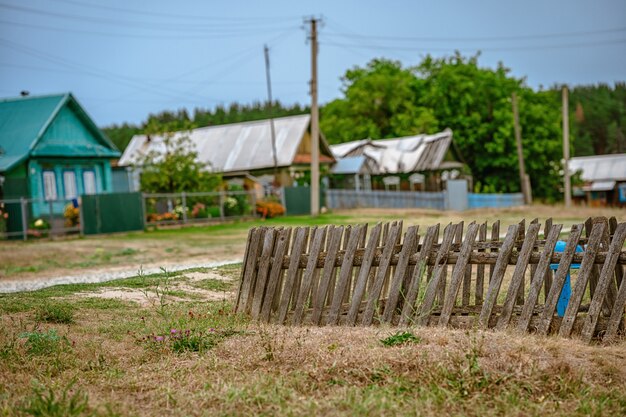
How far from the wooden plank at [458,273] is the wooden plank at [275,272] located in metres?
2.09

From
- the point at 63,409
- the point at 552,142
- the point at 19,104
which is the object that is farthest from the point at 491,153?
the point at 63,409

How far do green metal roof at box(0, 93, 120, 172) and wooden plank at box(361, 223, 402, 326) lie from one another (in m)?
28.8

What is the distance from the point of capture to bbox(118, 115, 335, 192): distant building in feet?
164

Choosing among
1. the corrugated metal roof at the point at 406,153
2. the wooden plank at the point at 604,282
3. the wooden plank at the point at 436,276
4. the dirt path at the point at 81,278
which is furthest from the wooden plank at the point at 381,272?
the corrugated metal roof at the point at 406,153

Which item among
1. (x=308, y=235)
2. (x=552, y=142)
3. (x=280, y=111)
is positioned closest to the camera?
(x=308, y=235)

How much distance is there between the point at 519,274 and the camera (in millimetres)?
8148

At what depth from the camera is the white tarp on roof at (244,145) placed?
5019 cm

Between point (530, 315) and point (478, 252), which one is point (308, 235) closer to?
point (478, 252)

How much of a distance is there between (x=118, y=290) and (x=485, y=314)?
5944mm

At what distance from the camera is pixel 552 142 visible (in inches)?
2443

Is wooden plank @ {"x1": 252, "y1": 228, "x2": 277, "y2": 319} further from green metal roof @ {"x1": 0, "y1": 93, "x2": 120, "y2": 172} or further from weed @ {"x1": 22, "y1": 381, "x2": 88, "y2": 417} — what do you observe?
green metal roof @ {"x1": 0, "y1": 93, "x2": 120, "y2": 172}

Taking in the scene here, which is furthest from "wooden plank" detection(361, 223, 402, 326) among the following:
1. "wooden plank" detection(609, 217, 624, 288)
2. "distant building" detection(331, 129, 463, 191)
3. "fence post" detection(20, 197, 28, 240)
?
"distant building" detection(331, 129, 463, 191)

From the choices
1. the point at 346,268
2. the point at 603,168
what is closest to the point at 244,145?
the point at 603,168

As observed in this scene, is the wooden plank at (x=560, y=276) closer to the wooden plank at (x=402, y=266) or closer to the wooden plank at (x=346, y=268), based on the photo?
the wooden plank at (x=402, y=266)
